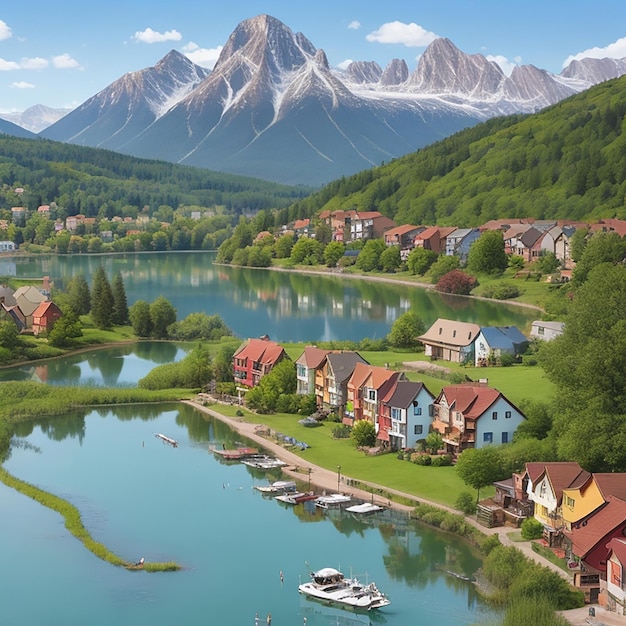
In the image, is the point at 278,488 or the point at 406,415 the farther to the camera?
the point at 406,415

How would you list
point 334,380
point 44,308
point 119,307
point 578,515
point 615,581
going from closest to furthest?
point 615,581 → point 578,515 → point 334,380 → point 44,308 → point 119,307

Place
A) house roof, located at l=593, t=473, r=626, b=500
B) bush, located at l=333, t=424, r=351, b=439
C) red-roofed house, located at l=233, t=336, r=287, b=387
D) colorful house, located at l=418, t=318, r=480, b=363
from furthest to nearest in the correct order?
1. colorful house, located at l=418, t=318, r=480, b=363
2. red-roofed house, located at l=233, t=336, r=287, b=387
3. bush, located at l=333, t=424, r=351, b=439
4. house roof, located at l=593, t=473, r=626, b=500

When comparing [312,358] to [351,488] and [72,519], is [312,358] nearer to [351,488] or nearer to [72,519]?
[351,488]

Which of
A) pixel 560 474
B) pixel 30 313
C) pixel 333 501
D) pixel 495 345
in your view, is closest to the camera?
pixel 560 474

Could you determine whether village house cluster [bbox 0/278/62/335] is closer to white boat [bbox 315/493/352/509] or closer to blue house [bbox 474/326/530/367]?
blue house [bbox 474/326/530/367]

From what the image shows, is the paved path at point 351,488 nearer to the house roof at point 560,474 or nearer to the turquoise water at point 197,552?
the turquoise water at point 197,552

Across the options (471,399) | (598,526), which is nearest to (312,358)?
(471,399)

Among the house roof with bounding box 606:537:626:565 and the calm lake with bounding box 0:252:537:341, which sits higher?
the house roof with bounding box 606:537:626:565

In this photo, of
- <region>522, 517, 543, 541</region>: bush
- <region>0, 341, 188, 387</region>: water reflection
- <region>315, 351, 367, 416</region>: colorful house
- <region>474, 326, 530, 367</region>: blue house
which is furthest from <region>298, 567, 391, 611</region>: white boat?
<region>0, 341, 188, 387</region>: water reflection
